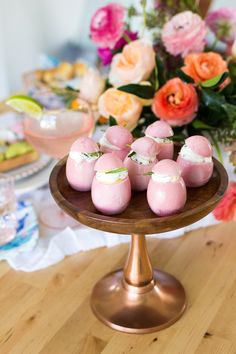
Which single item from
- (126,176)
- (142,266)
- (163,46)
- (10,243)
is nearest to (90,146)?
(126,176)

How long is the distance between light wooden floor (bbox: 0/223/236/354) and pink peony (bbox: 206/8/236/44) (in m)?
0.44

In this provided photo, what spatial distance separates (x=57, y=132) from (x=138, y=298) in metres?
0.39

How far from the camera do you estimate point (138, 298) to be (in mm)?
778

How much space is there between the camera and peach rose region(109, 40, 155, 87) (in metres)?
0.94

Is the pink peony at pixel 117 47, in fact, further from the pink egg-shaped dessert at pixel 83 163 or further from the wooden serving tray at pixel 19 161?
the pink egg-shaped dessert at pixel 83 163

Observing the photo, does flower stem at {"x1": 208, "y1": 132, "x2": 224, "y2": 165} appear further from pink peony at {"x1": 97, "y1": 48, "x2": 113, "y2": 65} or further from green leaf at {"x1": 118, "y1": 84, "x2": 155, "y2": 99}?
pink peony at {"x1": 97, "y1": 48, "x2": 113, "y2": 65}

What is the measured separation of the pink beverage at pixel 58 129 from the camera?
0.98m

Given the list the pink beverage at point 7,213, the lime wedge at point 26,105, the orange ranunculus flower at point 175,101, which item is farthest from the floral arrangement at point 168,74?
the pink beverage at point 7,213

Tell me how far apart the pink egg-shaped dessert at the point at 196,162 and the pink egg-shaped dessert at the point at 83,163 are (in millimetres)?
126

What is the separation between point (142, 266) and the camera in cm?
77

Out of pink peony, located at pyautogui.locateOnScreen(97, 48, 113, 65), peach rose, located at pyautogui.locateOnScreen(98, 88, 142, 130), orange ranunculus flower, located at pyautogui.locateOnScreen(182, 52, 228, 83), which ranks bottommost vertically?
peach rose, located at pyautogui.locateOnScreen(98, 88, 142, 130)

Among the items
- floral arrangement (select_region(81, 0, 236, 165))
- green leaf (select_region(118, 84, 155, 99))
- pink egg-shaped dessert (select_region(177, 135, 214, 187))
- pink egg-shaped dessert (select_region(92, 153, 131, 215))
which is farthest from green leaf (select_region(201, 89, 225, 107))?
pink egg-shaped dessert (select_region(92, 153, 131, 215))

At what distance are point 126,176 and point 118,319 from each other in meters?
0.24

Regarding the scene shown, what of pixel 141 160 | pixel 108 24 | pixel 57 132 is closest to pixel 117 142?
pixel 141 160
